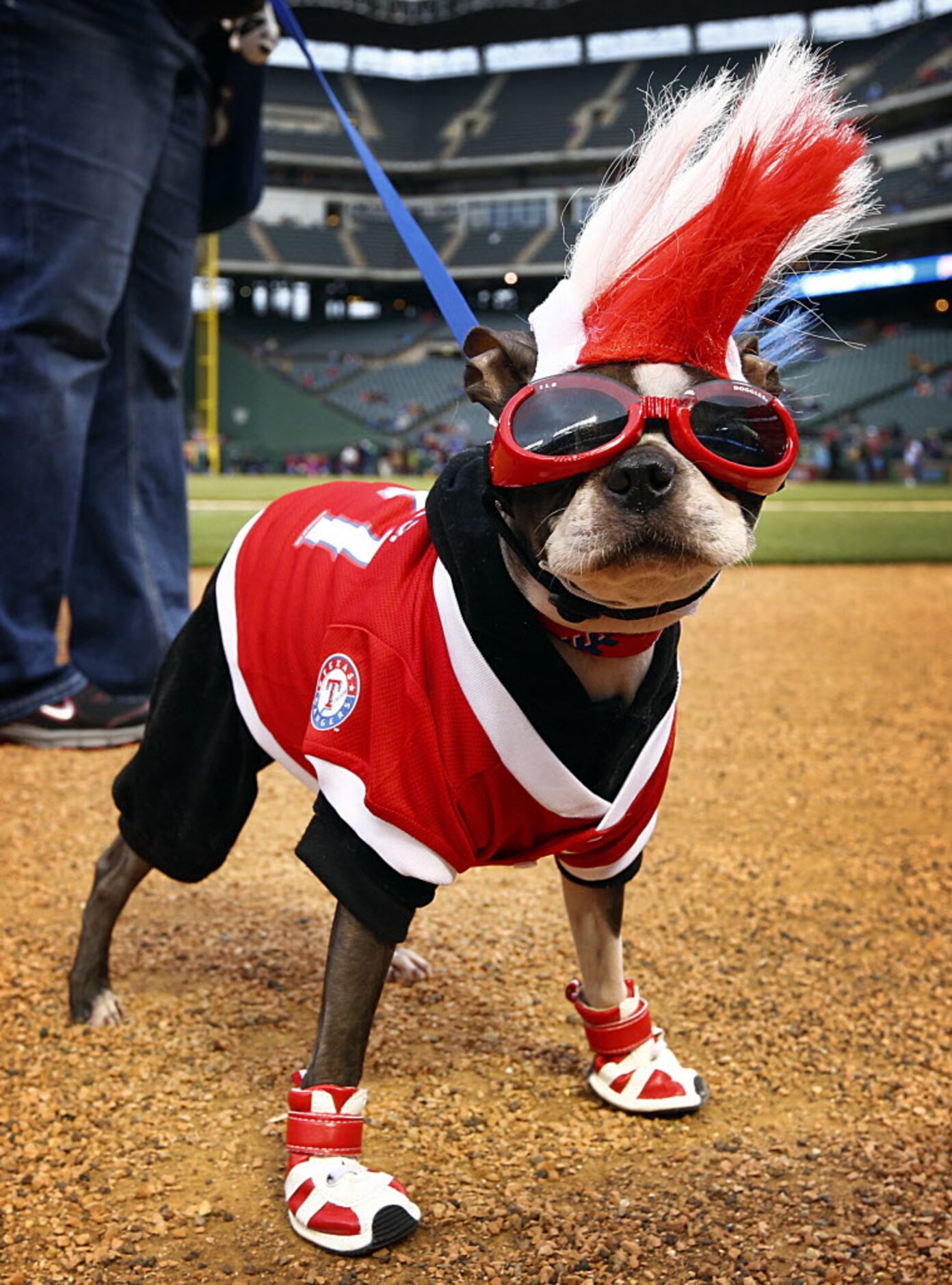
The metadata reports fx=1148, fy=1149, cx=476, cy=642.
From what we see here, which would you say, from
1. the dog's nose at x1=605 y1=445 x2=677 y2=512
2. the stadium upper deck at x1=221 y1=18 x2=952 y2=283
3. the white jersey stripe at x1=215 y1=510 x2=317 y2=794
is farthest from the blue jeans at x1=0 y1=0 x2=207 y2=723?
the stadium upper deck at x1=221 y1=18 x2=952 y2=283

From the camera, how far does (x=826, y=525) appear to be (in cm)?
1264

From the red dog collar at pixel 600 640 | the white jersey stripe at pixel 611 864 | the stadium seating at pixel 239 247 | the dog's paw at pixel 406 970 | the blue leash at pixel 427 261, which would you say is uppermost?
the stadium seating at pixel 239 247

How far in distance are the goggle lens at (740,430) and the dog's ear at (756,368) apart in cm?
14

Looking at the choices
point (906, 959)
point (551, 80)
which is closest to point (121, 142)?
point (906, 959)

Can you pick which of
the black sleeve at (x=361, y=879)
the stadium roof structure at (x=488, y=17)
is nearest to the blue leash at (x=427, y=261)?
the black sleeve at (x=361, y=879)

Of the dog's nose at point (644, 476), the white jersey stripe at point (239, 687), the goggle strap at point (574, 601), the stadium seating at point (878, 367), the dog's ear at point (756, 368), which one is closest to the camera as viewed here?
the dog's nose at point (644, 476)

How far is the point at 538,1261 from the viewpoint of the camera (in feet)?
4.66

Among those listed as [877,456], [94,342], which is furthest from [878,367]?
[94,342]

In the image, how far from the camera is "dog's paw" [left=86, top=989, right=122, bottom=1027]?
79.3 inches

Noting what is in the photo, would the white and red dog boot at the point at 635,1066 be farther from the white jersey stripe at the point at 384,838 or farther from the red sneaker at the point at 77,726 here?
the red sneaker at the point at 77,726

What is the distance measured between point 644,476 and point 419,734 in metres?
0.42

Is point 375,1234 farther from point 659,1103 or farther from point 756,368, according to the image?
point 756,368

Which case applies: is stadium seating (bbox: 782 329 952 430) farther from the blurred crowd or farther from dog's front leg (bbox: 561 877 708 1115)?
dog's front leg (bbox: 561 877 708 1115)

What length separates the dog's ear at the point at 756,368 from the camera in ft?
4.88
